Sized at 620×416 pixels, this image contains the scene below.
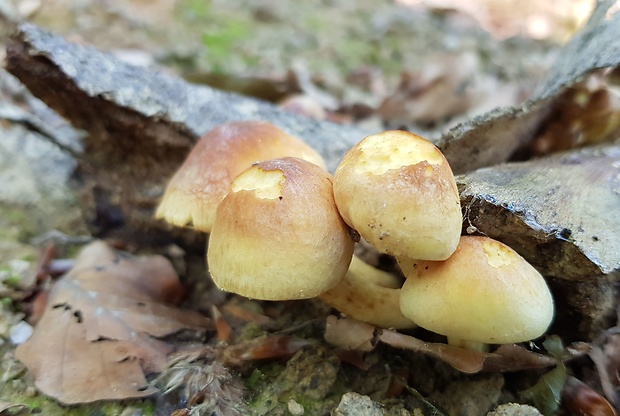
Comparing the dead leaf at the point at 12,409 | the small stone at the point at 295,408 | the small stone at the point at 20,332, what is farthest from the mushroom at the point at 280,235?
the small stone at the point at 20,332

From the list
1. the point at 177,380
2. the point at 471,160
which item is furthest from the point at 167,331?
the point at 471,160

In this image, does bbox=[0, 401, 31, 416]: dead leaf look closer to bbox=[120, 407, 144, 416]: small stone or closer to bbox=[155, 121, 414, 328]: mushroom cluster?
bbox=[120, 407, 144, 416]: small stone

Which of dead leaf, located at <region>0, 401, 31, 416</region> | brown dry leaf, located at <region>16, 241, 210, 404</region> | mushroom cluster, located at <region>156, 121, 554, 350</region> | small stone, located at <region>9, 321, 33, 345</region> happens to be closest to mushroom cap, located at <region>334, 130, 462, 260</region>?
mushroom cluster, located at <region>156, 121, 554, 350</region>

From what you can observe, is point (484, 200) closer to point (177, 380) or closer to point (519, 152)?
point (519, 152)

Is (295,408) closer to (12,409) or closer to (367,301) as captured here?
(367,301)

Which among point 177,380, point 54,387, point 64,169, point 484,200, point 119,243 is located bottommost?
point 54,387

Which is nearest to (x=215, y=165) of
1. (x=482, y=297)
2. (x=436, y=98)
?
(x=482, y=297)
